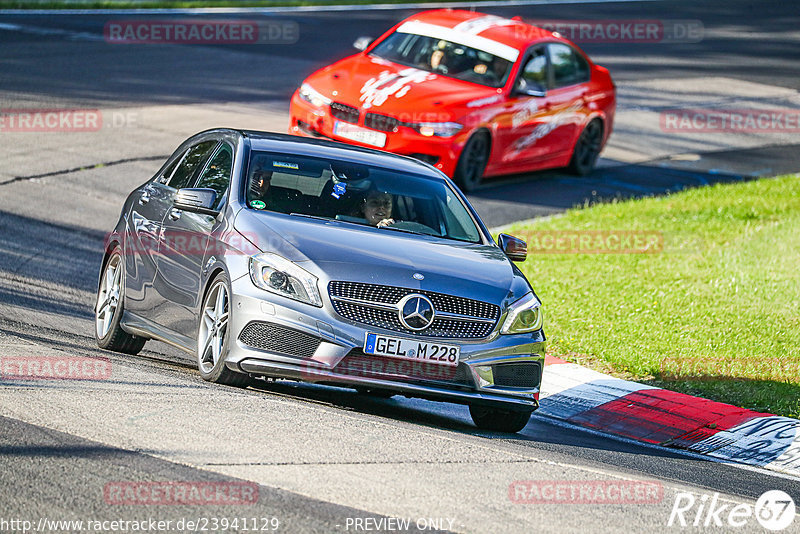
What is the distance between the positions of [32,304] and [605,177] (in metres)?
10.5

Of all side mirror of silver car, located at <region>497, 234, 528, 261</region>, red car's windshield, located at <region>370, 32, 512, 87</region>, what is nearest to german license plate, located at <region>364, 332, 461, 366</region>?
side mirror of silver car, located at <region>497, 234, 528, 261</region>

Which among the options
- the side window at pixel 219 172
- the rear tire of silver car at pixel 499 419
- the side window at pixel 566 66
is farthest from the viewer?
the side window at pixel 566 66

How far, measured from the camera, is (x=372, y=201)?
869 cm

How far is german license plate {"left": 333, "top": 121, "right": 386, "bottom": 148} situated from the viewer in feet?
50.3

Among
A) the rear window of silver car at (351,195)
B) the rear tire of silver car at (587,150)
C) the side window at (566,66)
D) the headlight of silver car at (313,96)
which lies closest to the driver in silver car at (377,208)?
the rear window of silver car at (351,195)

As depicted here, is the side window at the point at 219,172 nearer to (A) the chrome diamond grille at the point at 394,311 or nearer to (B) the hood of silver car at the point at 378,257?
(B) the hood of silver car at the point at 378,257

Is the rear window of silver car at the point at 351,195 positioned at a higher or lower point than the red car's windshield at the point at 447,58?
higher

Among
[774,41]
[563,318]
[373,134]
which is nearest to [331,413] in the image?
[563,318]

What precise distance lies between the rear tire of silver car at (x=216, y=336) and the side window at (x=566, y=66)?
35.7 ft

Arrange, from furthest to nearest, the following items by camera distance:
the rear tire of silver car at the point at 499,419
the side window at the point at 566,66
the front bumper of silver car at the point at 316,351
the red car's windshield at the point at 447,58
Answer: the side window at the point at 566,66 < the red car's windshield at the point at 447,58 < the rear tire of silver car at the point at 499,419 < the front bumper of silver car at the point at 316,351

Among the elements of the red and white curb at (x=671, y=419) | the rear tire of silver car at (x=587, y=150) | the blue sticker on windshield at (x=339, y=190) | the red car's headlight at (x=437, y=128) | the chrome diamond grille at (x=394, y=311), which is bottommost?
the rear tire of silver car at (x=587, y=150)

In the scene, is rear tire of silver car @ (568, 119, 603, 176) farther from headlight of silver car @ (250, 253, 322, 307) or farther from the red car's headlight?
headlight of silver car @ (250, 253, 322, 307)

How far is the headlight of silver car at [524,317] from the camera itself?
25.6 ft

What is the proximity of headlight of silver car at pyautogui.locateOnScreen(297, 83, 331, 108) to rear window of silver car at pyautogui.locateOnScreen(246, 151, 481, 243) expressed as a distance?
6728 mm
